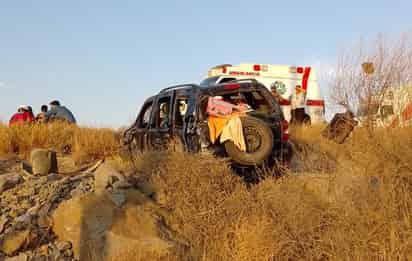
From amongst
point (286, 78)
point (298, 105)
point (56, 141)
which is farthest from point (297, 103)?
point (56, 141)

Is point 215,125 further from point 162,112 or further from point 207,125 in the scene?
point 162,112

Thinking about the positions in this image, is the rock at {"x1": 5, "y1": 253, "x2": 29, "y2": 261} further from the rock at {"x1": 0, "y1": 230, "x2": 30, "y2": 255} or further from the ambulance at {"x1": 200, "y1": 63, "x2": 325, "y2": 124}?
the ambulance at {"x1": 200, "y1": 63, "x2": 325, "y2": 124}

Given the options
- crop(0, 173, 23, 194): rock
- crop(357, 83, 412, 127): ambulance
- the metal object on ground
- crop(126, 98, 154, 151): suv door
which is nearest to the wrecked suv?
crop(126, 98, 154, 151): suv door

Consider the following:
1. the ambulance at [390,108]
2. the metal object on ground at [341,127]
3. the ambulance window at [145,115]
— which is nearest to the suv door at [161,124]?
the ambulance window at [145,115]

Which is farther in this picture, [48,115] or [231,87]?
[48,115]

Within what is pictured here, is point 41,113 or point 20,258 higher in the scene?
point 41,113

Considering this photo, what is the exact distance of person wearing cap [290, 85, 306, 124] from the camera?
15474mm

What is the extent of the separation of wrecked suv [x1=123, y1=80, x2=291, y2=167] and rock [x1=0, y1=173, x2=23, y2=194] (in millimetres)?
2069

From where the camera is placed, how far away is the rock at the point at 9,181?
686 centimetres

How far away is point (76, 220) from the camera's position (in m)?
5.69

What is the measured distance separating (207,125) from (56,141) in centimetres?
646

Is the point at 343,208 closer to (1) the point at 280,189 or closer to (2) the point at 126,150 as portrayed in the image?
(1) the point at 280,189

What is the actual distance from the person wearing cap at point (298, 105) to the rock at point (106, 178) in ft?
29.8

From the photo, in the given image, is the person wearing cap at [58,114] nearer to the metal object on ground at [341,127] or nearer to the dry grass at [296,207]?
the metal object on ground at [341,127]
